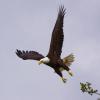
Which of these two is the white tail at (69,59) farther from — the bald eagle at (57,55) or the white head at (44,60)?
the white head at (44,60)

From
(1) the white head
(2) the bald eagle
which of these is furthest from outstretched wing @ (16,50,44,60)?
(1) the white head

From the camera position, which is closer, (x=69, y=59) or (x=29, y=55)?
(x=69, y=59)

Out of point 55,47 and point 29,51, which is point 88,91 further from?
point 29,51

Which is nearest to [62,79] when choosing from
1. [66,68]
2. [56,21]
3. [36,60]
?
[66,68]

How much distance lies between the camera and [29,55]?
14578 millimetres

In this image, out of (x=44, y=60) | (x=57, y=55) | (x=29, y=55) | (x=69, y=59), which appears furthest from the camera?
(x=29, y=55)

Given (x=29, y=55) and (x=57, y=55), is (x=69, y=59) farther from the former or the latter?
(x=29, y=55)

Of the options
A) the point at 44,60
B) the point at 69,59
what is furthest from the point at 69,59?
the point at 44,60

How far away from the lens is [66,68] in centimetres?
1215

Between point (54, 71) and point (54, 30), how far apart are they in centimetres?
200

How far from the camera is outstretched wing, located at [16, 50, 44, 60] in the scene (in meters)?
13.8

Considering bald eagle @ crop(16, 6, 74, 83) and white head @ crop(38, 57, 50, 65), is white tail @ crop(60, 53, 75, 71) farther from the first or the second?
white head @ crop(38, 57, 50, 65)

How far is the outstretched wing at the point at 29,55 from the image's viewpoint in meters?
13.8

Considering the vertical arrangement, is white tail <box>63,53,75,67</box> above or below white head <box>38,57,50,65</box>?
above
